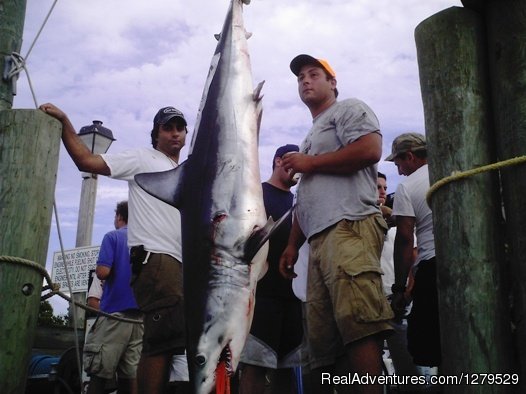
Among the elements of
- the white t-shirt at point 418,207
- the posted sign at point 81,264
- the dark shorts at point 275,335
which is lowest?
the dark shorts at point 275,335

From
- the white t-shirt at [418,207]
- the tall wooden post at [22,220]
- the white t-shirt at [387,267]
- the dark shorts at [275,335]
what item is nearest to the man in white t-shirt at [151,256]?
the tall wooden post at [22,220]

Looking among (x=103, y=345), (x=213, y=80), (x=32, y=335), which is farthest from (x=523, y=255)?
(x=103, y=345)

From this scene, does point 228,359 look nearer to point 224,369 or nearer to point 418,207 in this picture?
point 224,369

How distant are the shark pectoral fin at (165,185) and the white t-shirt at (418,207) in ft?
4.93

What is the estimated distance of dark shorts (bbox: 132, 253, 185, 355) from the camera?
294 centimetres

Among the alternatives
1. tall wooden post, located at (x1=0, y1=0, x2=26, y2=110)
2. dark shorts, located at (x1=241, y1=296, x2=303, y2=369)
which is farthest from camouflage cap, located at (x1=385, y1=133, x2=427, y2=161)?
tall wooden post, located at (x1=0, y1=0, x2=26, y2=110)

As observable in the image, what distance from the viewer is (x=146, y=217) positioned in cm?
317

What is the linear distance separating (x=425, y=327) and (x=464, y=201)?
1159 mm

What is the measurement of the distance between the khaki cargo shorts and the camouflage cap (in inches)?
53.3

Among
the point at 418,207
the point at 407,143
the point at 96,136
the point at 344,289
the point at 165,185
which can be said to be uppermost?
the point at 96,136

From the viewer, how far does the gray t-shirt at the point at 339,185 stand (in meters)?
2.66

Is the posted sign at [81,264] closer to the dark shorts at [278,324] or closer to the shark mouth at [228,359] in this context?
the dark shorts at [278,324]

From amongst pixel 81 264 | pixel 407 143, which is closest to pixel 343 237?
pixel 407 143

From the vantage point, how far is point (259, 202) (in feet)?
8.01
